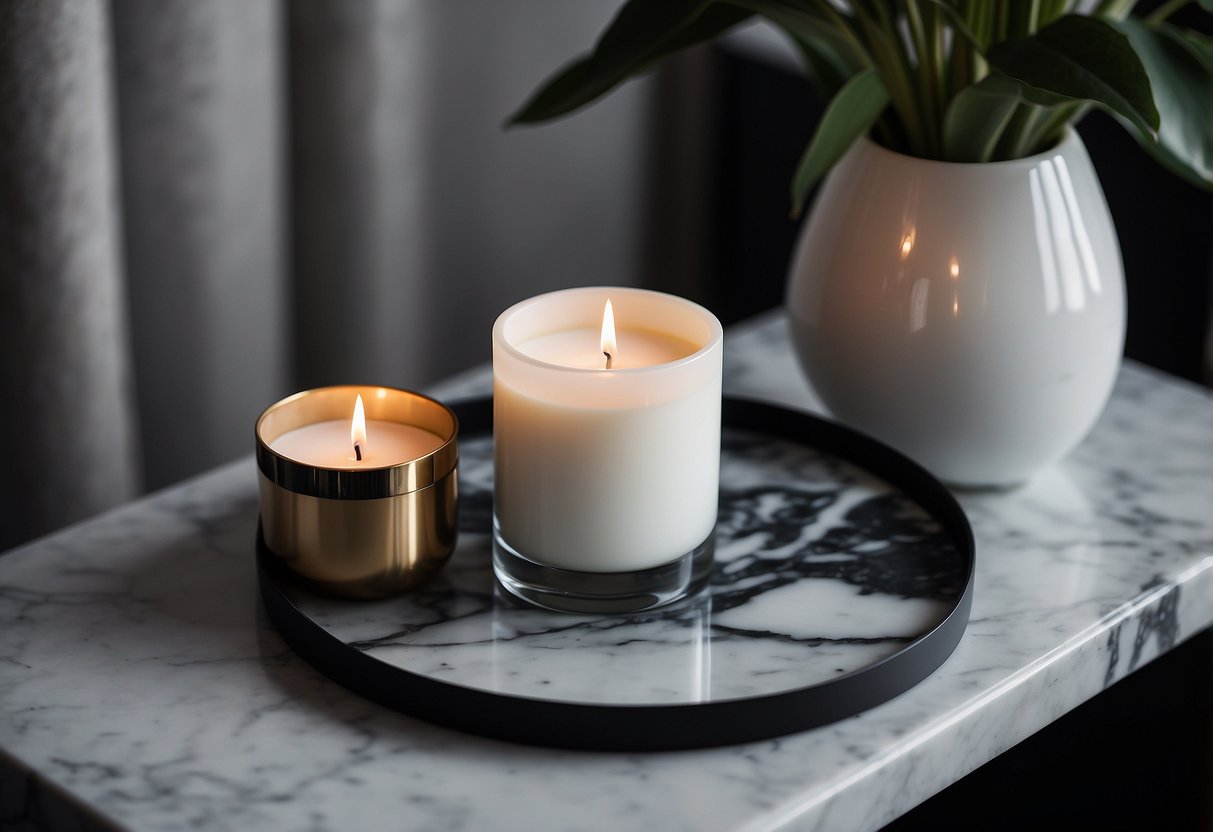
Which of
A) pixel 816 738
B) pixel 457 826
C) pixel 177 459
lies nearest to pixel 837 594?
pixel 816 738

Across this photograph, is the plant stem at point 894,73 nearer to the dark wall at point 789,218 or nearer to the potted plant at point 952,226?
the potted plant at point 952,226

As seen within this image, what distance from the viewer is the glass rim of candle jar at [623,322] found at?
531 mm

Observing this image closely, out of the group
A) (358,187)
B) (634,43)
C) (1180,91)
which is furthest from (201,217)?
(1180,91)

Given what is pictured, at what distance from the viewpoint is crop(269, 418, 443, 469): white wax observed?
0.57 metres

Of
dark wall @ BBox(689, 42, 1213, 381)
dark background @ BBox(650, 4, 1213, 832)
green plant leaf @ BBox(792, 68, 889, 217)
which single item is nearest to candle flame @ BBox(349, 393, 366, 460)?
green plant leaf @ BBox(792, 68, 889, 217)

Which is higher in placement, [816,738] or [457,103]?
[457,103]

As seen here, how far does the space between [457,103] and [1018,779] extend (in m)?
0.77

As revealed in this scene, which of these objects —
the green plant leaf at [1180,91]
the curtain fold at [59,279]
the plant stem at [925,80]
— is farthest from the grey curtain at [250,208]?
the green plant leaf at [1180,91]

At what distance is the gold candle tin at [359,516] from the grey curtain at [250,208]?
1.21 feet

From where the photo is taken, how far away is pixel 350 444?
581 millimetres

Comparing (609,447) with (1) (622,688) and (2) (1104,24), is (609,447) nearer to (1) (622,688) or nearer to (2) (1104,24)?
(1) (622,688)

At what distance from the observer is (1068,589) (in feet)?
2.02

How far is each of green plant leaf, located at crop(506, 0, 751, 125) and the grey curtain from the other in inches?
12.6

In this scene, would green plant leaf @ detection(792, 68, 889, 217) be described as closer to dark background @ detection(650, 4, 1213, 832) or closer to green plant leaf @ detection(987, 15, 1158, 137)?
green plant leaf @ detection(987, 15, 1158, 137)
